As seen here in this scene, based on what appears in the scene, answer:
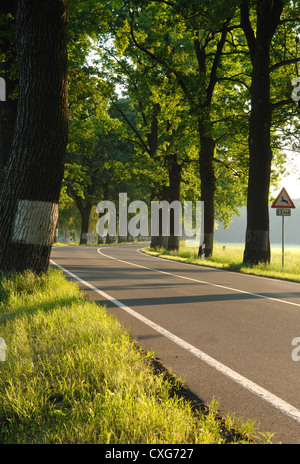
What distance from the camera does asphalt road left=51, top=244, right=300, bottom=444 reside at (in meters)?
3.48

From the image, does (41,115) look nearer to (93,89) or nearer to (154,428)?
(154,428)

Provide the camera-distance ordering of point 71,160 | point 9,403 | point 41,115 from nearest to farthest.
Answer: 1. point 9,403
2. point 41,115
3. point 71,160

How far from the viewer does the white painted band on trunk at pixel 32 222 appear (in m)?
7.96

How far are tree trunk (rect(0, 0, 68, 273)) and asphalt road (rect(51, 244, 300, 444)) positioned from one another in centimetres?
183

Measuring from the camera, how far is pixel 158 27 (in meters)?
22.6

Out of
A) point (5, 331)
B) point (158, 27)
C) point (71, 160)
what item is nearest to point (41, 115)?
point (5, 331)

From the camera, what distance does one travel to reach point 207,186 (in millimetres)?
21797

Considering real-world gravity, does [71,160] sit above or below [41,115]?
above

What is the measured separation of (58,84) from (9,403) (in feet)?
20.6

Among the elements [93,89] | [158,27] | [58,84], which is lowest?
[58,84]

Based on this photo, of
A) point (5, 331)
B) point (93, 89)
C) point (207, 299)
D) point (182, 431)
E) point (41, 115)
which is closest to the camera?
point (182, 431)

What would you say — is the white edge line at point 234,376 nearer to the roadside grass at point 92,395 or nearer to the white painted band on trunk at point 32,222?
the roadside grass at point 92,395

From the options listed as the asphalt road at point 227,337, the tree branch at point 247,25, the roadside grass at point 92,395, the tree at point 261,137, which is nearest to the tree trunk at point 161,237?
the tree branch at point 247,25

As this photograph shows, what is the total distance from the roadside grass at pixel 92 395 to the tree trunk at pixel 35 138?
2932 millimetres
